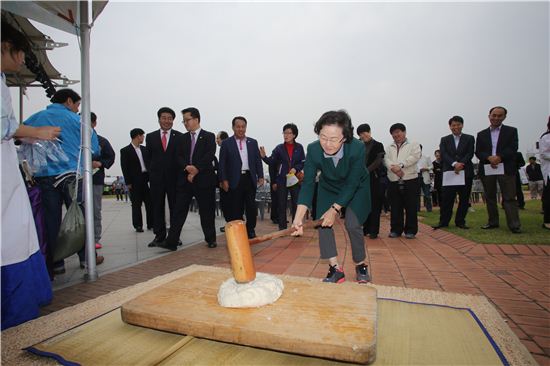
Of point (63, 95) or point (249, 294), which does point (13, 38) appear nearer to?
point (63, 95)

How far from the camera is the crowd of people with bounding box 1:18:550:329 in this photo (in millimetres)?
2184

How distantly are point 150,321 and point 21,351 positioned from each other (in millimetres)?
849

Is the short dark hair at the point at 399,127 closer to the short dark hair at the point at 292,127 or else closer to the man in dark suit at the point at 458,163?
the man in dark suit at the point at 458,163

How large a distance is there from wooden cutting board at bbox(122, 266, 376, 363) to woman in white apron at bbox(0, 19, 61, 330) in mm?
1017

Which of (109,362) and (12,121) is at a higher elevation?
(12,121)

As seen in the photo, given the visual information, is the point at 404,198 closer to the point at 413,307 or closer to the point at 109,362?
the point at 413,307

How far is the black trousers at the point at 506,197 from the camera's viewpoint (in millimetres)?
5039

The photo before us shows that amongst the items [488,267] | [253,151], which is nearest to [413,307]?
[488,267]

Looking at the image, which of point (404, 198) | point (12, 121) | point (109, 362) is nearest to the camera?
point (109, 362)

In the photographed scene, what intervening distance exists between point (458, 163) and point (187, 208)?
4923mm

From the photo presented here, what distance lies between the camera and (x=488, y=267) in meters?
3.37

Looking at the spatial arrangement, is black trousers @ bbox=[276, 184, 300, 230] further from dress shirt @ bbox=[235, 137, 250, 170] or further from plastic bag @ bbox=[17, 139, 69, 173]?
plastic bag @ bbox=[17, 139, 69, 173]

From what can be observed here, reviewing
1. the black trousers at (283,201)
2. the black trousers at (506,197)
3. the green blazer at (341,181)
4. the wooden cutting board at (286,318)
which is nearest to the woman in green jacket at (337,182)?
the green blazer at (341,181)

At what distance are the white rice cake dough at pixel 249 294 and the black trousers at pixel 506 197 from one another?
5.14 meters
